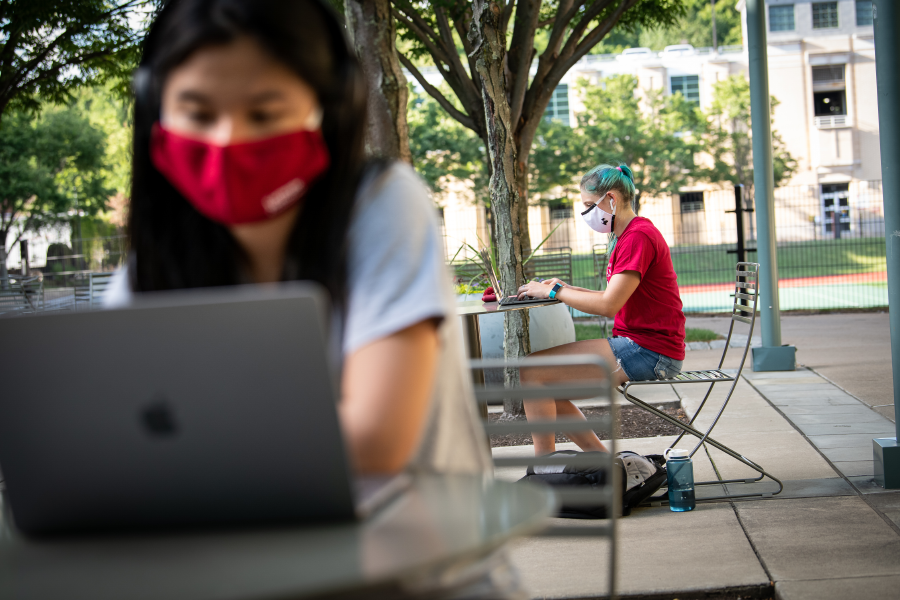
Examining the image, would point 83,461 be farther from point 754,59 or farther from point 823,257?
point 823,257

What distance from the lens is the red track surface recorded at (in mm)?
16734

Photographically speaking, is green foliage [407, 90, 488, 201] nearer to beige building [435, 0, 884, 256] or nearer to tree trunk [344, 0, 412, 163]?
beige building [435, 0, 884, 256]

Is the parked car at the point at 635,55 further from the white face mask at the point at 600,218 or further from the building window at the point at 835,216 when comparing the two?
the white face mask at the point at 600,218

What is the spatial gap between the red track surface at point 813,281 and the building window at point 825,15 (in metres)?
29.4

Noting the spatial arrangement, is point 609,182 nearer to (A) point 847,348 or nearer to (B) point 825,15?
(A) point 847,348

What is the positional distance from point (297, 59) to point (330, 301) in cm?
37

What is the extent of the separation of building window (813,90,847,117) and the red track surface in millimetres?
27804

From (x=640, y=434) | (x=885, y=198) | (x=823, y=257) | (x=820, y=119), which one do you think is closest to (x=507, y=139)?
(x=640, y=434)

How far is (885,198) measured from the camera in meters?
4.27

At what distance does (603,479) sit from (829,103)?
4385 cm

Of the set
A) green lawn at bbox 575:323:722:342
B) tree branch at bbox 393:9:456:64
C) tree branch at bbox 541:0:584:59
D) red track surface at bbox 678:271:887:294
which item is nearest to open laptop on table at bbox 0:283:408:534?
green lawn at bbox 575:323:722:342

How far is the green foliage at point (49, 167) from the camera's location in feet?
98.1

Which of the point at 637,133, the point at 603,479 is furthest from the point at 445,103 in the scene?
the point at 637,133

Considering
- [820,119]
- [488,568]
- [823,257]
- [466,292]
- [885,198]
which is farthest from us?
[820,119]
